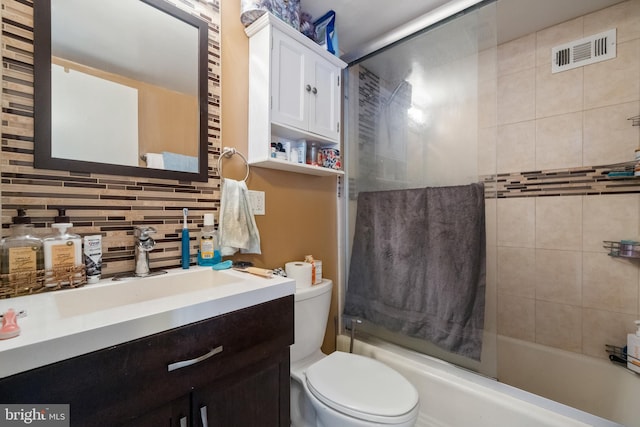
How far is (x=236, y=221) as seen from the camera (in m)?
1.20

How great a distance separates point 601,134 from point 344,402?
2015mm

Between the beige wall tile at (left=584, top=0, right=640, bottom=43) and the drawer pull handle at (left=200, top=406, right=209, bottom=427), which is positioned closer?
the drawer pull handle at (left=200, top=406, right=209, bottom=427)

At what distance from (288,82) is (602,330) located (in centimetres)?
223

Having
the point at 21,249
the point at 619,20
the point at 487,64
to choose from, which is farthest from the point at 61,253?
the point at 619,20

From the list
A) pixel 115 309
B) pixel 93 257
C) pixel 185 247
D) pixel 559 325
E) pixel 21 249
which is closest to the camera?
pixel 115 309

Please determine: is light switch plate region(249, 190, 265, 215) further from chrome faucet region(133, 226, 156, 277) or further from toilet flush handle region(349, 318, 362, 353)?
toilet flush handle region(349, 318, 362, 353)

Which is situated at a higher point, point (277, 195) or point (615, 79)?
point (615, 79)

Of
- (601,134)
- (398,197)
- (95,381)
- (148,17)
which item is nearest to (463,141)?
(398,197)

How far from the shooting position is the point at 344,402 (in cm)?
100

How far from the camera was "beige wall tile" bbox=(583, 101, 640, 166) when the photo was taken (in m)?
1.50

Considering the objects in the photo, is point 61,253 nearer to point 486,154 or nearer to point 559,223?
point 486,154

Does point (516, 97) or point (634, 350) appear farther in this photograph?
point (516, 97)

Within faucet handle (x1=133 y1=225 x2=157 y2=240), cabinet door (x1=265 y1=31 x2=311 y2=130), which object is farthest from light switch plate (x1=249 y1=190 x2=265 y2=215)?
faucet handle (x1=133 y1=225 x2=157 y2=240)

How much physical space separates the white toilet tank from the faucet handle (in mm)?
663
